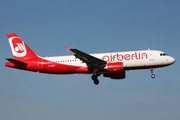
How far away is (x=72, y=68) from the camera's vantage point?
208 ft

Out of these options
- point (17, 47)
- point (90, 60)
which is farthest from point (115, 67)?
point (17, 47)

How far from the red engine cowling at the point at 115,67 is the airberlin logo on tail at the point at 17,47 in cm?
1461

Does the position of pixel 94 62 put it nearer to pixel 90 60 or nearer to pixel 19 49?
pixel 90 60

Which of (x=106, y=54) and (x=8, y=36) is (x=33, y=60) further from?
(x=106, y=54)

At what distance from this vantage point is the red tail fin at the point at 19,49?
6669 centimetres

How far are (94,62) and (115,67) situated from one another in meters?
3.28

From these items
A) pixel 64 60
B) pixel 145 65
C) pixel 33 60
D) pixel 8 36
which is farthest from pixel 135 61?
pixel 8 36

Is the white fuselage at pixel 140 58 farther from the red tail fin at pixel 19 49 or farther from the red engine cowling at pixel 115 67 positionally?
the red tail fin at pixel 19 49

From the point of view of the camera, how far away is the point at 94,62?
202 ft

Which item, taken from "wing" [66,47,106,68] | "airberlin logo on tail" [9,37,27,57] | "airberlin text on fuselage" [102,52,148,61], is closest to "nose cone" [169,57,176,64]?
"airberlin text on fuselage" [102,52,148,61]

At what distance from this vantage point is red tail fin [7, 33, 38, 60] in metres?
66.7

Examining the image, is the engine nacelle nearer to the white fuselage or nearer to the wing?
the white fuselage

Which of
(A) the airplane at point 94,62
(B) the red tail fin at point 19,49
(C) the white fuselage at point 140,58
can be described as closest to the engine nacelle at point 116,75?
(A) the airplane at point 94,62

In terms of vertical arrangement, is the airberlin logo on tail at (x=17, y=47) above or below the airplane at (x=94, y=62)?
above
